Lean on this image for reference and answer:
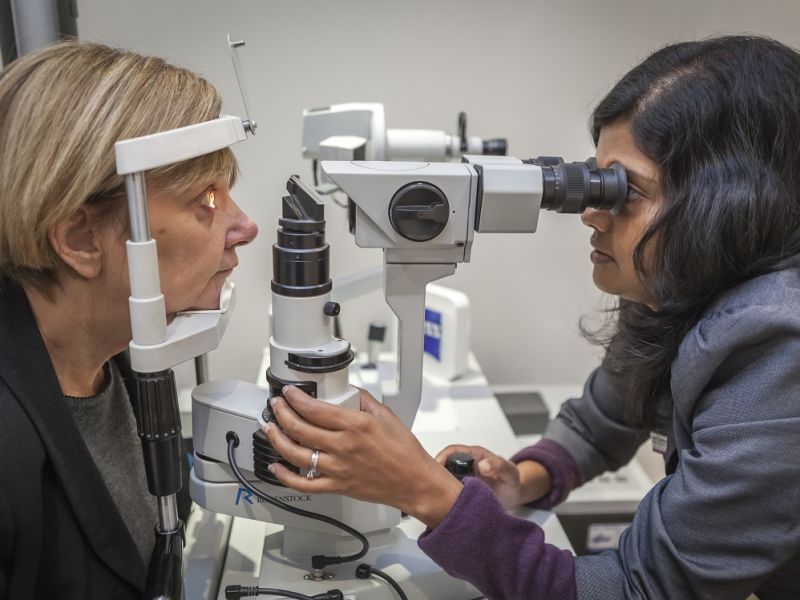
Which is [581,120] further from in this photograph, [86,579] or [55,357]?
[86,579]

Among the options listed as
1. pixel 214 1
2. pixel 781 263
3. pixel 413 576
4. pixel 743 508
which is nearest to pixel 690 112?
pixel 781 263

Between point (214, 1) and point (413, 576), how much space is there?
4.75ft

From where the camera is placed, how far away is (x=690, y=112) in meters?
0.80

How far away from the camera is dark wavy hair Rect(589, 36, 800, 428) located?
2.58 ft

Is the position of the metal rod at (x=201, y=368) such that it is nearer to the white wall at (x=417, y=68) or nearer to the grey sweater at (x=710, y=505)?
the grey sweater at (x=710, y=505)

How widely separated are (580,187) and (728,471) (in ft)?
1.24

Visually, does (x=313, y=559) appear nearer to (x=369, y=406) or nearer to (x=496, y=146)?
(x=369, y=406)

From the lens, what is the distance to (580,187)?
0.81 m

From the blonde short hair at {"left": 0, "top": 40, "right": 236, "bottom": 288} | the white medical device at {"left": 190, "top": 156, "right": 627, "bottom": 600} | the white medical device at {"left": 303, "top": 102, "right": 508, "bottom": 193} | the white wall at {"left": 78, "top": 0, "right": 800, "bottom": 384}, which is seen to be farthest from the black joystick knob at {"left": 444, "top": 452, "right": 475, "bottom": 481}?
the white wall at {"left": 78, "top": 0, "right": 800, "bottom": 384}

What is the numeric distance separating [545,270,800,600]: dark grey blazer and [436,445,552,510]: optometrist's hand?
0.27m

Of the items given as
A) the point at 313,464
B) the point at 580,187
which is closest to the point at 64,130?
the point at 313,464

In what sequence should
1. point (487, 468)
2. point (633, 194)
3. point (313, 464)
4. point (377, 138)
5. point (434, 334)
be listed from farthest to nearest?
point (434, 334) → point (377, 138) → point (487, 468) → point (633, 194) → point (313, 464)

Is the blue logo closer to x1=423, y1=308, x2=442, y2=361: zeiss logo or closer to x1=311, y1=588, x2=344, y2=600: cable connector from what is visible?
x1=311, y1=588, x2=344, y2=600: cable connector

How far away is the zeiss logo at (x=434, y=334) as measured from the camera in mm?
1641
